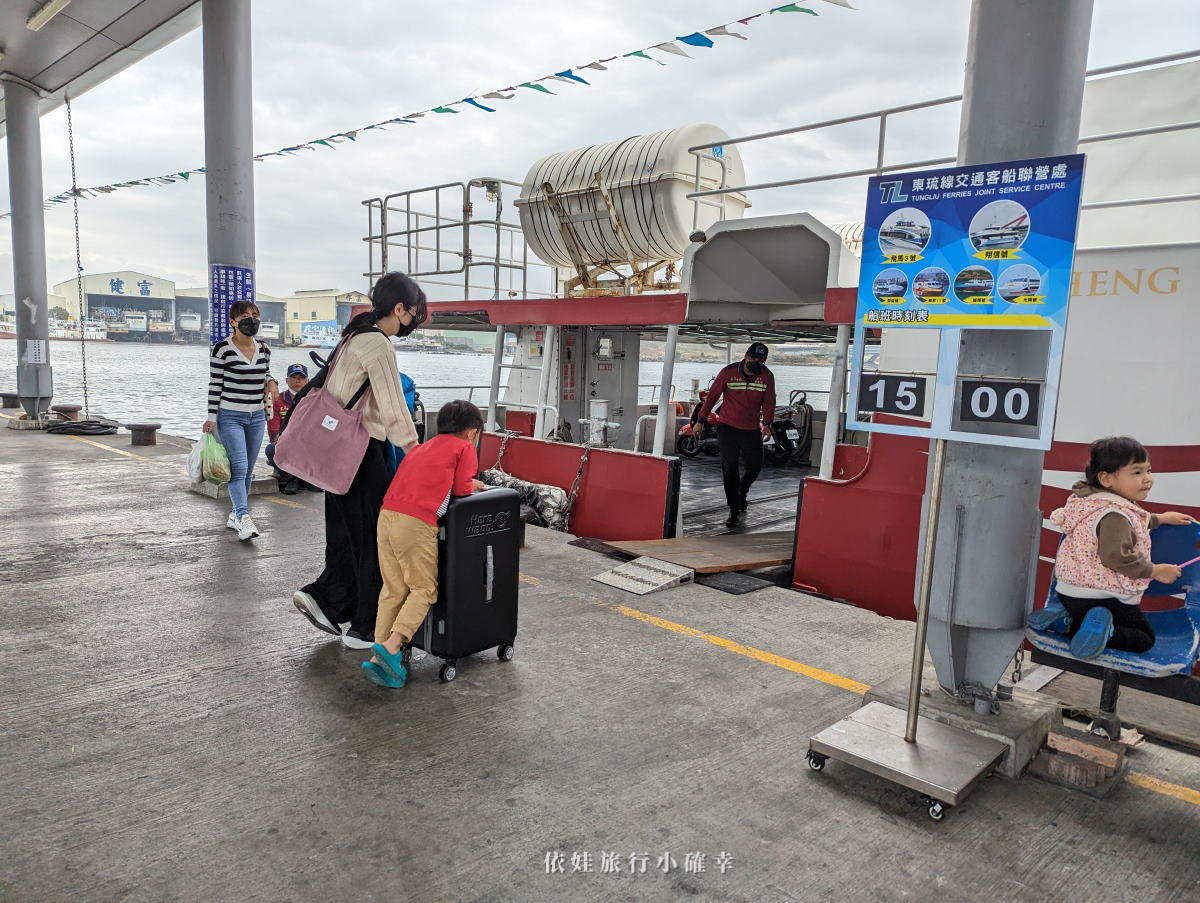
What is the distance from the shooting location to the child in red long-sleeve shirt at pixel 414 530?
3875mm

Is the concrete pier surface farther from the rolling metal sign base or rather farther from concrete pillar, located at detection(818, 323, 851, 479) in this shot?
concrete pillar, located at detection(818, 323, 851, 479)

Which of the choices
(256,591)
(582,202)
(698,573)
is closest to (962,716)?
(698,573)

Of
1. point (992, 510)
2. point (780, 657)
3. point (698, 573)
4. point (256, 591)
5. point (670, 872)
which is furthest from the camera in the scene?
point (698, 573)

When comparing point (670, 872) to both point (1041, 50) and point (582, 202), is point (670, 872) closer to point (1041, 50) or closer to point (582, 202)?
point (1041, 50)

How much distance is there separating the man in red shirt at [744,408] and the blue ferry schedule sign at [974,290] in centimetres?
531

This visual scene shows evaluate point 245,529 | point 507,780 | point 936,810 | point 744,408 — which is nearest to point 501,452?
point 744,408

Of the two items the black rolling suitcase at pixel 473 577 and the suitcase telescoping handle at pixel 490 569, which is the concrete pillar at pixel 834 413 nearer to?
the black rolling suitcase at pixel 473 577

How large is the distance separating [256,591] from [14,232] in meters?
13.7

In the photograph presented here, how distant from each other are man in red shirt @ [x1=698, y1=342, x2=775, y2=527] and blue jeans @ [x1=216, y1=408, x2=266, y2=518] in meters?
4.76

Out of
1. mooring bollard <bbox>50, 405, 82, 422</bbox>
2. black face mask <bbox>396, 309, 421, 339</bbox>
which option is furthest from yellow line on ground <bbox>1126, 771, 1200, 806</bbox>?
mooring bollard <bbox>50, 405, 82, 422</bbox>

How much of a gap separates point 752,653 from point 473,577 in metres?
1.72

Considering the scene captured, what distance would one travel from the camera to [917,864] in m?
2.70

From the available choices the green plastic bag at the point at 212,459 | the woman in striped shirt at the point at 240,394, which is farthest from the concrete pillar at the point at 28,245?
the woman in striped shirt at the point at 240,394

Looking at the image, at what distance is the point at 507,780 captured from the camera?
10.3 feet
